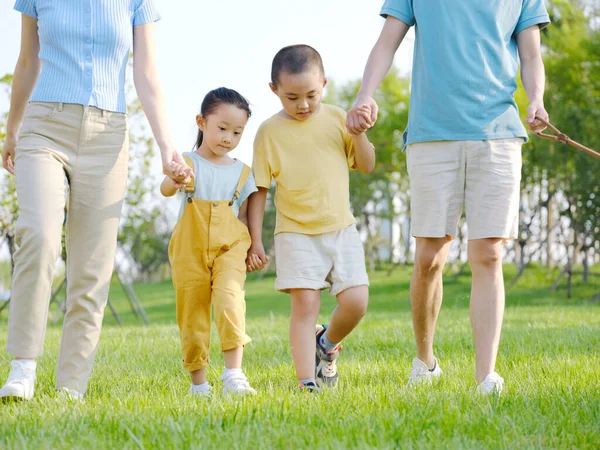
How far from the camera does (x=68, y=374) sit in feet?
12.1

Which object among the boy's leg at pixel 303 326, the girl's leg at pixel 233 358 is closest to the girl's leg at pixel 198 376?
the girl's leg at pixel 233 358

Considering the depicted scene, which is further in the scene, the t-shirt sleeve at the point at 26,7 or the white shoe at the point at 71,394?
the t-shirt sleeve at the point at 26,7

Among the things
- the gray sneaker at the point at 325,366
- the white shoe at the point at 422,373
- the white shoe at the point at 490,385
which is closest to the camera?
the white shoe at the point at 490,385

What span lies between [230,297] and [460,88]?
1.40 meters

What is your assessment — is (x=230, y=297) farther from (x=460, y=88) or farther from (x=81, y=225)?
(x=460, y=88)

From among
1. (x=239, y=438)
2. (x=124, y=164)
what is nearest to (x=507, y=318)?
(x=124, y=164)

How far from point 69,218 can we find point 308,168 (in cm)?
111

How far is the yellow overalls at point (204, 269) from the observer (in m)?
3.85

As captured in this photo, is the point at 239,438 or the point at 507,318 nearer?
the point at 239,438

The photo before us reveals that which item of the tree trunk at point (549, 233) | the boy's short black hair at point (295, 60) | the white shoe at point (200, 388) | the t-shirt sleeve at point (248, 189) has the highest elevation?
the boy's short black hair at point (295, 60)

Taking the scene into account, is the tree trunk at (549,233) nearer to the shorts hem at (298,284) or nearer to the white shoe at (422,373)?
the white shoe at (422,373)

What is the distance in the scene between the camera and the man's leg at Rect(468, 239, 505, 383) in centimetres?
369

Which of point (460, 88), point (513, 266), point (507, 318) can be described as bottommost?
point (513, 266)

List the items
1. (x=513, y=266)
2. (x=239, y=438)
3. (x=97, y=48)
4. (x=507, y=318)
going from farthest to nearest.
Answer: (x=513, y=266), (x=507, y=318), (x=97, y=48), (x=239, y=438)
